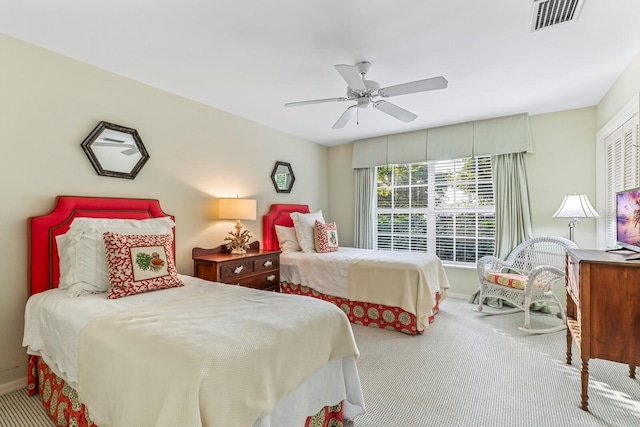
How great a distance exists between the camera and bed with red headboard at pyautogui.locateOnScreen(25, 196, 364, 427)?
1.63 meters

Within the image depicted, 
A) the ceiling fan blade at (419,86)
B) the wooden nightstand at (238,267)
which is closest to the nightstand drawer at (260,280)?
the wooden nightstand at (238,267)

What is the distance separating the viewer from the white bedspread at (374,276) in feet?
10.5

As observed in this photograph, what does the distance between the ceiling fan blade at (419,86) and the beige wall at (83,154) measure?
213 cm

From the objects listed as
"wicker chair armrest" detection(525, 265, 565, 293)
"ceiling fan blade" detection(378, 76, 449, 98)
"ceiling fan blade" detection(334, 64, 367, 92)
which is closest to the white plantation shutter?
"wicker chair armrest" detection(525, 265, 565, 293)

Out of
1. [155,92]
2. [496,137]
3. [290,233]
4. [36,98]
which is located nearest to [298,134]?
[290,233]

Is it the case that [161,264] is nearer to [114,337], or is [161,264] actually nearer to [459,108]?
[114,337]

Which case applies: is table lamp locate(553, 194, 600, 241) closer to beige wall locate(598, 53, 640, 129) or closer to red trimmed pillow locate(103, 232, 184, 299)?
beige wall locate(598, 53, 640, 129)

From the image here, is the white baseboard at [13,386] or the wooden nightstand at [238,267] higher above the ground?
the wooden nightstand at [238,267]

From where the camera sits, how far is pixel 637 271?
1803 mm

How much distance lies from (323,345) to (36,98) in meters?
2.71

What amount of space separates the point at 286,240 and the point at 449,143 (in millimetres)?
2733

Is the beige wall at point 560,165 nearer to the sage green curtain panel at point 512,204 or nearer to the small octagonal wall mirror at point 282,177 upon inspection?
the sage green curtain panel at point 512,204

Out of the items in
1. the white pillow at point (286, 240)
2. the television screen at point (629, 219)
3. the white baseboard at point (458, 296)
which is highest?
the television screen at point (629, 219)

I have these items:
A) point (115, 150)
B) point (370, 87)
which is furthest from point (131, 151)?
point (370, 87)
